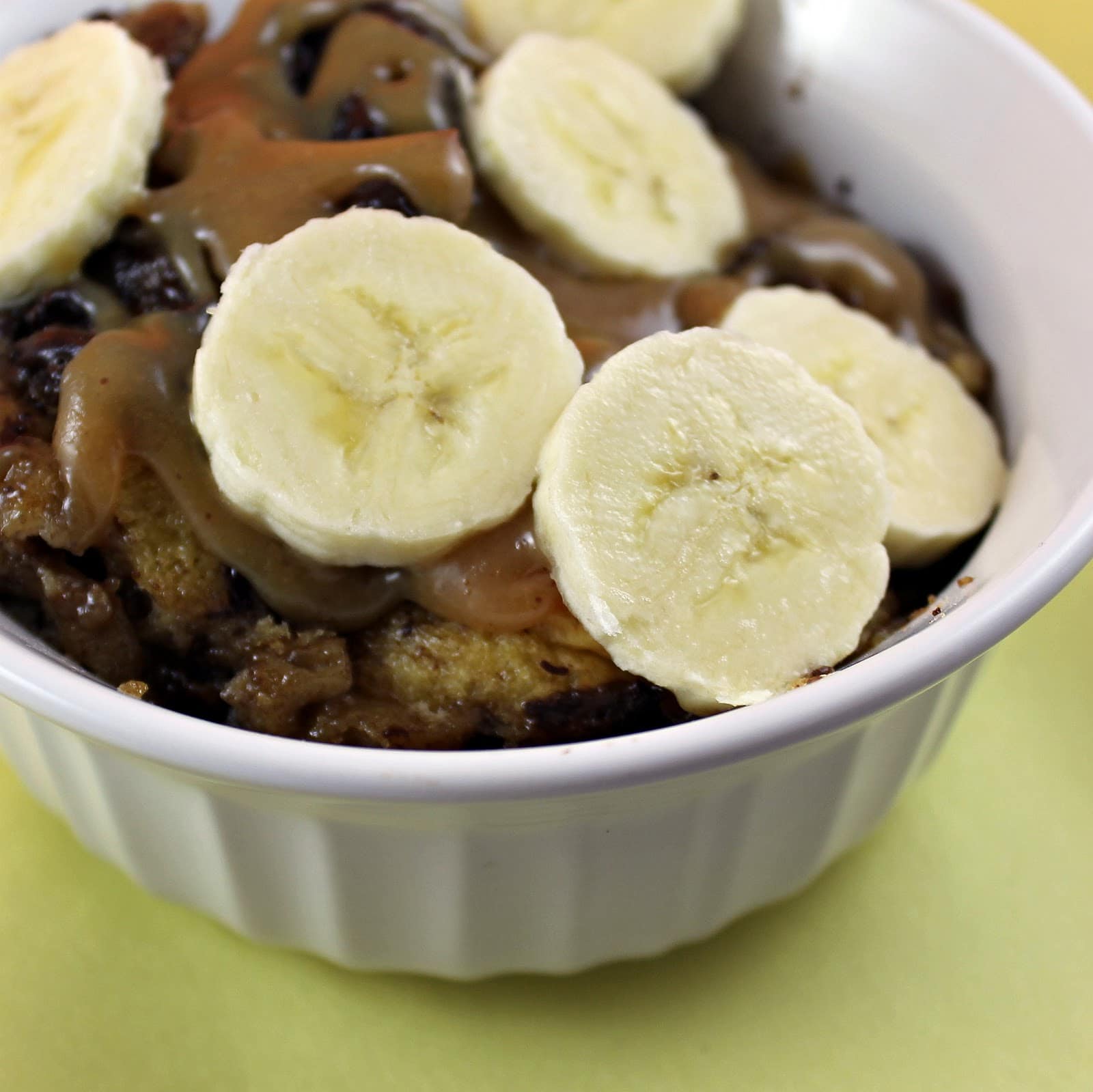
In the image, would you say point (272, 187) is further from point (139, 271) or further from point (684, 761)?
point (684, 761)

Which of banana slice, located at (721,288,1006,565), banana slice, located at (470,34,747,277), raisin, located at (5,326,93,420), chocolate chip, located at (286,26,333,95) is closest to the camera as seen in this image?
raisin, located at (5,326,93,420)

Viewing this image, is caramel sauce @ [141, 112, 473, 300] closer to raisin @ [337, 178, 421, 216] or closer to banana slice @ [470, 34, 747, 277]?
raisin @ [337, 178, 421, 216]

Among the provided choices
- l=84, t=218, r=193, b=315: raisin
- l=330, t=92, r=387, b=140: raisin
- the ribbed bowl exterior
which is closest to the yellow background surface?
the ribbed bowl exterior

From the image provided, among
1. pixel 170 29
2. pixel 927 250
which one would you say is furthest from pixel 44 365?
pixel 927 250

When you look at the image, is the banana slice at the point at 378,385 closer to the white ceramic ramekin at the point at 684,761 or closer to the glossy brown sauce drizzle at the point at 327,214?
the glossy brown sauce drizzle at the point at 327,214

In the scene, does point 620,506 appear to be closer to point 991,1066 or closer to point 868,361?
point 868,361

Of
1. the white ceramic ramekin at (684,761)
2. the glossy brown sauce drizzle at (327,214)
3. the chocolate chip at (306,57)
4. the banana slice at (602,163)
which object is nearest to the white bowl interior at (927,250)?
the white ceramic ramekin at (684,761)

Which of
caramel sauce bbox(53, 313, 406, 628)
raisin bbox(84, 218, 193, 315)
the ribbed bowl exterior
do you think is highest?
raisin bbox(84, 218, 193, 315)

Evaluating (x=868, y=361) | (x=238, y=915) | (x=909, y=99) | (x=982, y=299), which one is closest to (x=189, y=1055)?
(x=238, y=915)
